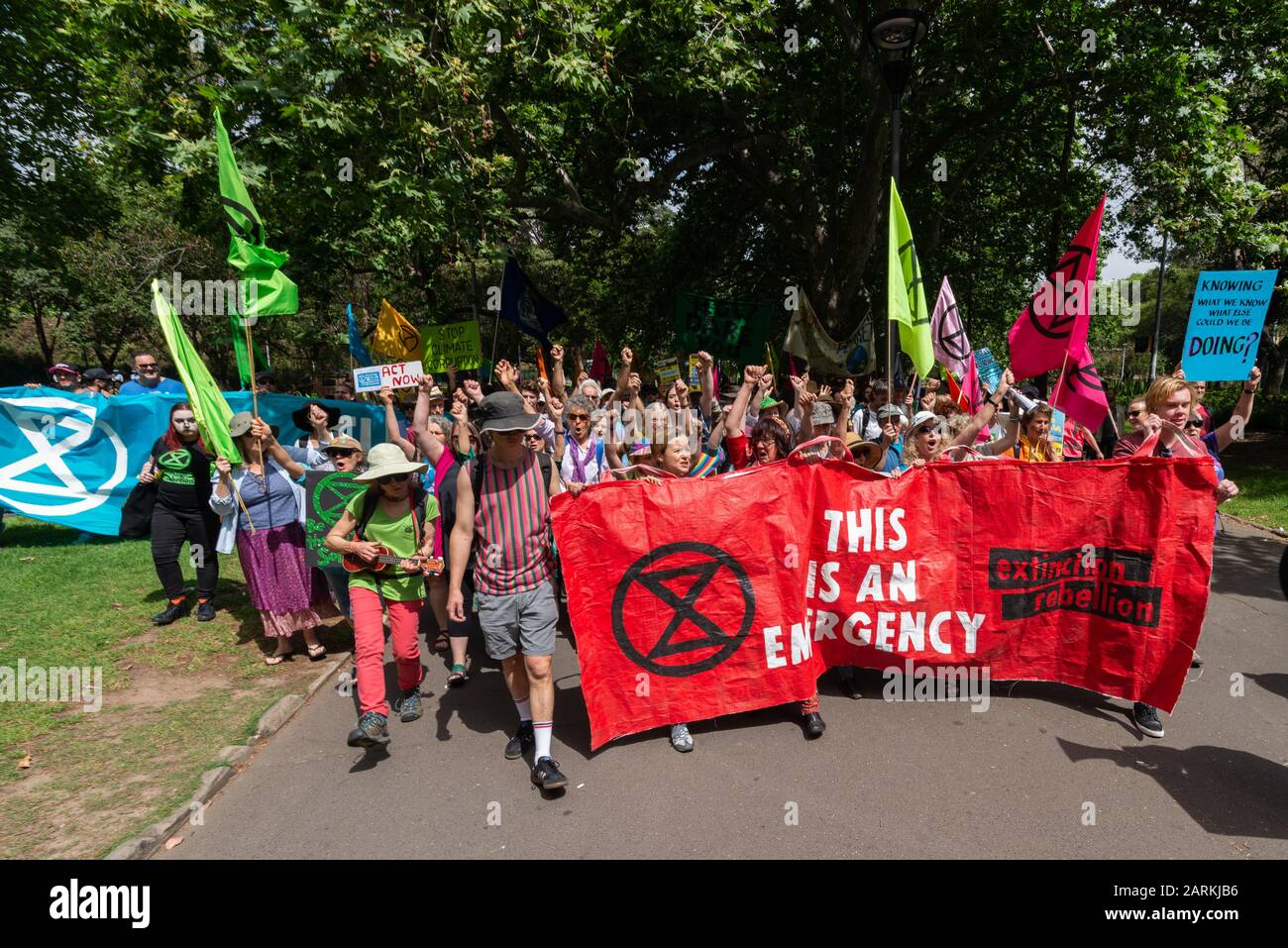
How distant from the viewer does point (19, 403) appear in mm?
8289

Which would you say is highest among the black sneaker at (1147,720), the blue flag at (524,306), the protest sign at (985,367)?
the blue flag at (524,306)

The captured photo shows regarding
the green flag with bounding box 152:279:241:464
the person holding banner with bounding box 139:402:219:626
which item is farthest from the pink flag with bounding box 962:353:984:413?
the person holding banner with bounding box 139:402:219:626

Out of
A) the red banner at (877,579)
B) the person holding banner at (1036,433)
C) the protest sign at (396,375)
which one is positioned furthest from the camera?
the protest sign at (396,375)

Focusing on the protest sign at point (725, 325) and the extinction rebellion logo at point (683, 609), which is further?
the protest sign at point (725, 325)

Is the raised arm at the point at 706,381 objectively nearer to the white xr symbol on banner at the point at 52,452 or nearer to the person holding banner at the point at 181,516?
the person holding banner at the point at 181,516

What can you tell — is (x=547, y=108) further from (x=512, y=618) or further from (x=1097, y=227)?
(x=512, y=618)

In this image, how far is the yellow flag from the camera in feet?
33.4

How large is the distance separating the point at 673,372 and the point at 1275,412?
62.6 feet

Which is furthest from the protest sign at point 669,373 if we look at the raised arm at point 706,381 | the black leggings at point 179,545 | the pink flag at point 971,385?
the black leggings at point 179,545

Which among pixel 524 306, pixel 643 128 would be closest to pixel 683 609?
pixel 643 128

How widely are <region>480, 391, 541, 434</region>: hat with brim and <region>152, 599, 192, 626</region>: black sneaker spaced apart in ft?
14.7

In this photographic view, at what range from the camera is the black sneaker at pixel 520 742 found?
4242mm

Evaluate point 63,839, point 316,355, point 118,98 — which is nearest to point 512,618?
point 63,839

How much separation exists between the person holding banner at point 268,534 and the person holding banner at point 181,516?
912mm
